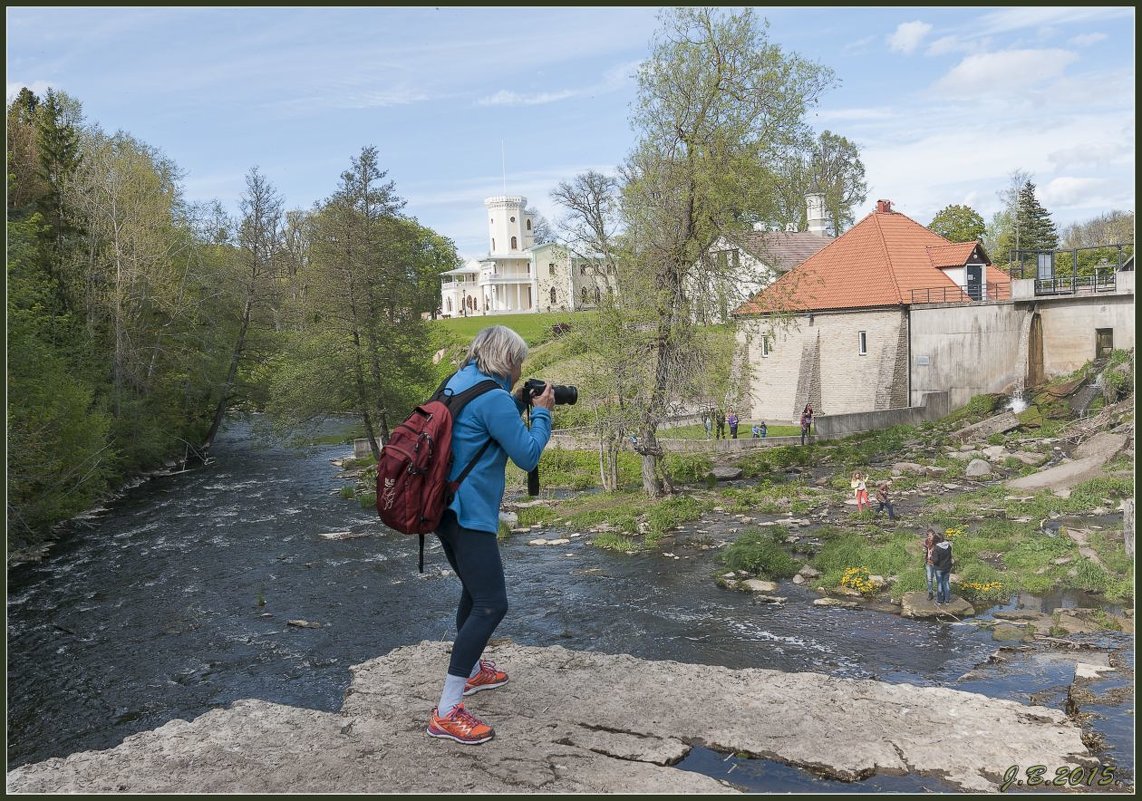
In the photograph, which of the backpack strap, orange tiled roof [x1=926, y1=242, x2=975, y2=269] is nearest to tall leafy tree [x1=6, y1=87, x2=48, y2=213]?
the backpack strap

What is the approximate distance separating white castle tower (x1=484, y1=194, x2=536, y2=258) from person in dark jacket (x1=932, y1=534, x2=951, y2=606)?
107321 millimetres

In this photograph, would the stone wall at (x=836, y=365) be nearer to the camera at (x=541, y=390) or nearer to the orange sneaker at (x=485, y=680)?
the orange sneaker at (x=485, y=680)

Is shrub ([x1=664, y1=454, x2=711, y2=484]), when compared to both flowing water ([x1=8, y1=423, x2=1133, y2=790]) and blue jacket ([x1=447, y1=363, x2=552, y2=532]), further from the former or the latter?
blue jacket ([x1=447, y1=363, x2=552, y2=532])

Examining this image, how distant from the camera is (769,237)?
24078mm

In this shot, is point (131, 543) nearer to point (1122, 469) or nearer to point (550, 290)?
point (550, 290)

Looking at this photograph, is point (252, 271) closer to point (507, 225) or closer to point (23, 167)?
point (23, 167)

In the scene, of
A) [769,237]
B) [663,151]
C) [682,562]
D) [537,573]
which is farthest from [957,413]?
[537,573]

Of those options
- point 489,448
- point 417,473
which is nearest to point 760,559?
point 489,448

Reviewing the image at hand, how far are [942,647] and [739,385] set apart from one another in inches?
526

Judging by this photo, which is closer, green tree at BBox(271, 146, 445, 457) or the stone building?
green tree at BBox(271, 146, 445, 457)

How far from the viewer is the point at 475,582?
5352 mm

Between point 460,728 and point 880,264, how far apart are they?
3607 cm

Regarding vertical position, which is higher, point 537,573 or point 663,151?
point 663,151

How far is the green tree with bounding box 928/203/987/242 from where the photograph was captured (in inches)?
2527
